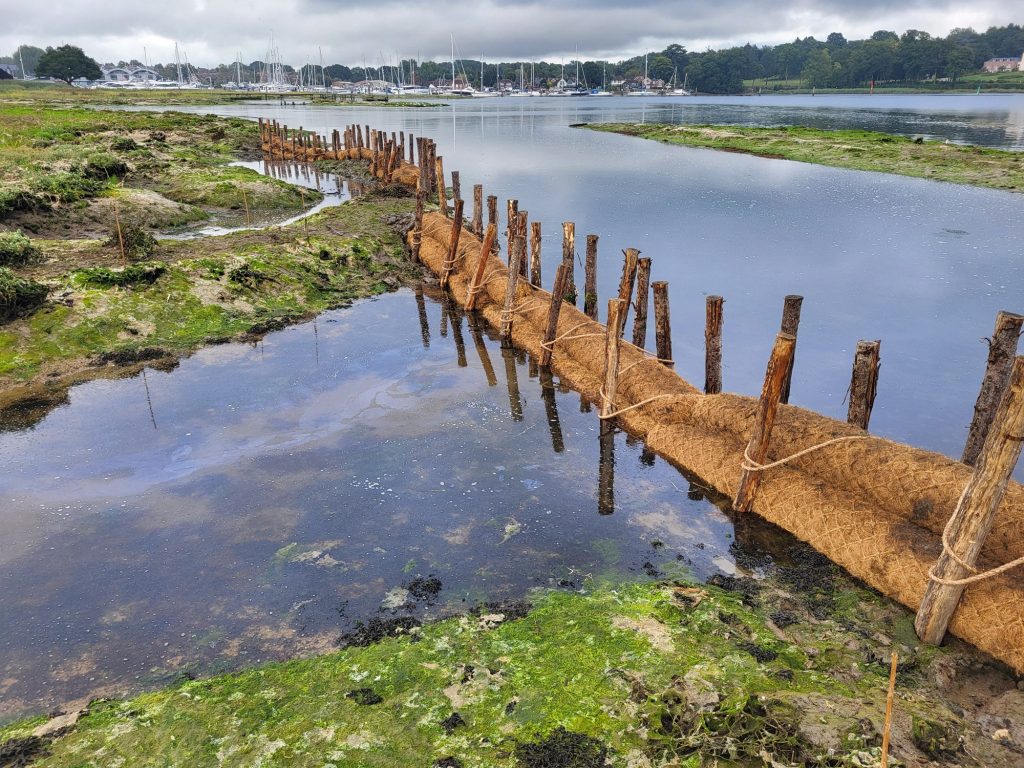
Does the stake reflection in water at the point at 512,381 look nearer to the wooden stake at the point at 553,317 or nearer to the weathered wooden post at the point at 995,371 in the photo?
the wooden stake at the point at 553,317

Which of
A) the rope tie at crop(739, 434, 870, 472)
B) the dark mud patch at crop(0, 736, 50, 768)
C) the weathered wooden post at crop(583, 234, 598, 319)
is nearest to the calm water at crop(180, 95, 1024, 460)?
the weathered wooden post at crop(583, 234, 598, 319)

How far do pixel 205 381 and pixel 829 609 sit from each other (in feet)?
44.9

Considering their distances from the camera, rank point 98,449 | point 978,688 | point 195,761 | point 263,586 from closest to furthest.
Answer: point 195,761 → point 978,688 → point 263,586 → point 98,449

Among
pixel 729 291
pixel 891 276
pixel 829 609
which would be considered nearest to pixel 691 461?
pixel 829 609

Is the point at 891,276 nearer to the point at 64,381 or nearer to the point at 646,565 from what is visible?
the point at 646,565

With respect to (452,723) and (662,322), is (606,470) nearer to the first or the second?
(662,322)

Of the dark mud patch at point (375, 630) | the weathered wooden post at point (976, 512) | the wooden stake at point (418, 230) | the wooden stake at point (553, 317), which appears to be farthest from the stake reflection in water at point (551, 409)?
the wooden stake at point (418, 230)

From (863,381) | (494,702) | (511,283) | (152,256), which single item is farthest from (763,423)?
(152,256)

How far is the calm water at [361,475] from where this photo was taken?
8539 millimetres

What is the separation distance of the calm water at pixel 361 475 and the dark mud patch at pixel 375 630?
243mm

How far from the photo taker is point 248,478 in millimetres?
11672

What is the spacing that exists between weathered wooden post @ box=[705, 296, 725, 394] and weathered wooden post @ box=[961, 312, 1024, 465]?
433 cm

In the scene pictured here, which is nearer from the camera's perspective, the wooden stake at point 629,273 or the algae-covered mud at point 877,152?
the wooden stake at point 629,273

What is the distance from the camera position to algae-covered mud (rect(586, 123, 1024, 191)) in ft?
138
